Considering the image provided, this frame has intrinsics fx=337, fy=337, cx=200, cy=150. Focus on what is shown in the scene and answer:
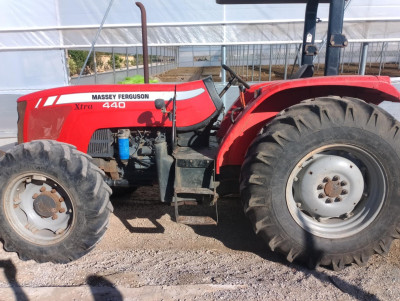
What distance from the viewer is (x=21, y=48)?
6.91m

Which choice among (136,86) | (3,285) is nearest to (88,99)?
(136,86)

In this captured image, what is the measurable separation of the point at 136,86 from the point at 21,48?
17.1 ft

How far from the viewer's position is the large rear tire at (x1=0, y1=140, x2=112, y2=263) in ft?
8.16

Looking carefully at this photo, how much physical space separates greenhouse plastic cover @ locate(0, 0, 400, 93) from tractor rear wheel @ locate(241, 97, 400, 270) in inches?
198

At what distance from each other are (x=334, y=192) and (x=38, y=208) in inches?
88.7

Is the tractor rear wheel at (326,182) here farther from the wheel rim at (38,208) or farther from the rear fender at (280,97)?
the wheel rim at (38,208)

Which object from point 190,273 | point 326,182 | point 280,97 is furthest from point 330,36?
point 190,273

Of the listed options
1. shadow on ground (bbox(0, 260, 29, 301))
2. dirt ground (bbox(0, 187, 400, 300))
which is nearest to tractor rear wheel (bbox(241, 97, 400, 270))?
dirt ground (bbox(0, 187, 400, 300))

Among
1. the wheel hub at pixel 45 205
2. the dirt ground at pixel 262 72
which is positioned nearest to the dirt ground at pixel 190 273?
the wheel hub at pixel 45 205

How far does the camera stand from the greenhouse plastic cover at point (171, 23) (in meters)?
6.80

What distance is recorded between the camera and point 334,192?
244 cm

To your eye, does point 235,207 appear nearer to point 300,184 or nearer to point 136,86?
point 300,184

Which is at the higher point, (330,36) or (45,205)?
(330,36)

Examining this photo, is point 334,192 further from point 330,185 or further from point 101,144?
point 101,144
